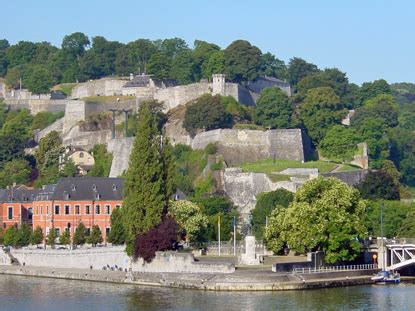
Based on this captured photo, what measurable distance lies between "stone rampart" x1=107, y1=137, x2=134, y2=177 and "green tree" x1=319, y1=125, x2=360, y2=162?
14.3 m

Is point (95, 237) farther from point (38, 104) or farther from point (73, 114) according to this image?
point (38, 104)

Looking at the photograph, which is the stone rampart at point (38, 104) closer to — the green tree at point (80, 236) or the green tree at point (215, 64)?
the green tree at point (215, 64)

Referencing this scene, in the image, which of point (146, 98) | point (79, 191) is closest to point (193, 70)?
point (146, 98)

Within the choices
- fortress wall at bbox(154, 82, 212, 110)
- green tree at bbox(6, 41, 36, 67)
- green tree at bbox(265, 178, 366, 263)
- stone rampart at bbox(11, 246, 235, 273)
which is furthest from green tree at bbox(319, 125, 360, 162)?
green tree at bbox(6, 41, 36, 67)

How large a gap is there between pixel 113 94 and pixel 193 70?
8.19 metres

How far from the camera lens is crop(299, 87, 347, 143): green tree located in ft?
308

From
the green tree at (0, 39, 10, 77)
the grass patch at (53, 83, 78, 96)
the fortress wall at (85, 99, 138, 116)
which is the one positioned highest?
the green tree at (0, 39, 10, 77)

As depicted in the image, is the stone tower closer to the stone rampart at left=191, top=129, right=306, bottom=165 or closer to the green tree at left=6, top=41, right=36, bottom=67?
the stone rampart at left=191, top=129, right=306, bottom=165

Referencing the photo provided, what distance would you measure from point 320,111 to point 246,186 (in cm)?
1450

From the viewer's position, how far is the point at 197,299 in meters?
55.2

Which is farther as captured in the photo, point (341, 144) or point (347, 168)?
point (341, 144)

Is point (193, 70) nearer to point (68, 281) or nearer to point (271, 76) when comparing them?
point (271, 76)

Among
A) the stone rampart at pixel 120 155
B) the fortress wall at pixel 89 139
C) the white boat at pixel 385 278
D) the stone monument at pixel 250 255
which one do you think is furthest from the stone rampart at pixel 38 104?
the white boat at pixel 385 278

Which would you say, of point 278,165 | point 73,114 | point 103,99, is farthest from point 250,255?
point 103,99
